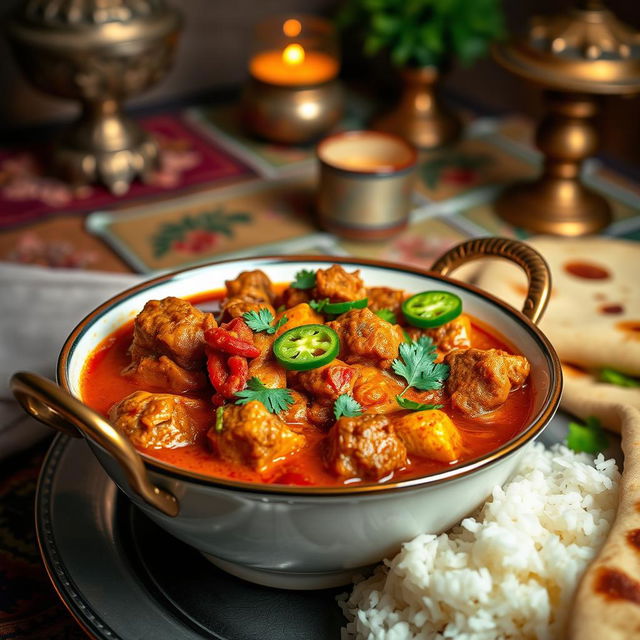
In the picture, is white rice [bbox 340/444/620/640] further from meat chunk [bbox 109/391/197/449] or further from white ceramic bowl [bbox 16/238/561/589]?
meat chunk [bbox 109/391/197/449]

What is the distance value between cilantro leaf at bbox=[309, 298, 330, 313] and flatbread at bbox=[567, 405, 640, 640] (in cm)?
70

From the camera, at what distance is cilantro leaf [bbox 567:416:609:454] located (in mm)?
1973

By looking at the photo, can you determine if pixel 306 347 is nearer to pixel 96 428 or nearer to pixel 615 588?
pixel 96 428

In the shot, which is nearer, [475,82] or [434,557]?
[434,557]

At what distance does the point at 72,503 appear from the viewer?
177 centimetres

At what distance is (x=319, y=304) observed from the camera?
72.2 inches

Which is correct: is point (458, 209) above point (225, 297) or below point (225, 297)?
below

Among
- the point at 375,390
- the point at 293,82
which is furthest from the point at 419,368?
the point at 293,82

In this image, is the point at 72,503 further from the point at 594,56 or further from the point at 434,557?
the point at 594,56

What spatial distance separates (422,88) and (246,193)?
1.07 m

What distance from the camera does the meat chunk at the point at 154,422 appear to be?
1.51 meters

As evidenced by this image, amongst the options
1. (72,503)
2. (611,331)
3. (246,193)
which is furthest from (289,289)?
(246,193)

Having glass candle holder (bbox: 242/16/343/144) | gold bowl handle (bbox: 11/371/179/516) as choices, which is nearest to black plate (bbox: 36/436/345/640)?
gold bowl handle (bbox: 11/371/179/516)

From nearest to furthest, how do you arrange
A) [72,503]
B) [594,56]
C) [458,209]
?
[72,503] → [594,56] → [458,209]
